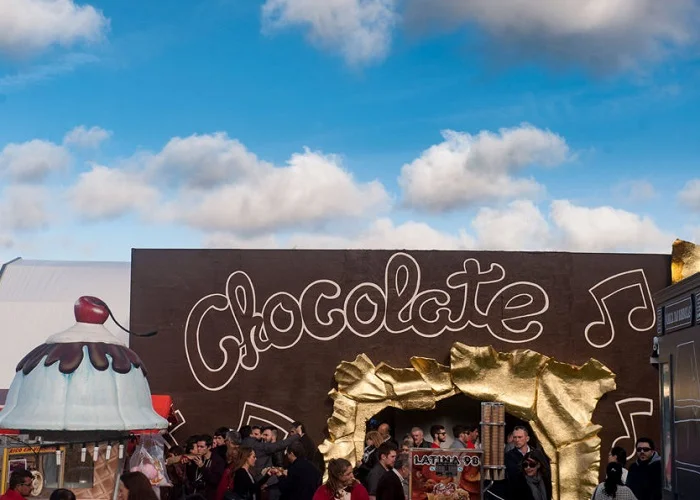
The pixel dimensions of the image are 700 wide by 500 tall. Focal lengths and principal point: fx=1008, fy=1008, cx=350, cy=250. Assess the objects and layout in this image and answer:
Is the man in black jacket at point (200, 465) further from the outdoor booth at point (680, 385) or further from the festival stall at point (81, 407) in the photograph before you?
the outdoor booth at point (680, 385)

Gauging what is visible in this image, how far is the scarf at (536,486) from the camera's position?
940 centimetres

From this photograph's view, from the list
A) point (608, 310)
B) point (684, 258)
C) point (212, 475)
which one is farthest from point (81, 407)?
point (684, 258)

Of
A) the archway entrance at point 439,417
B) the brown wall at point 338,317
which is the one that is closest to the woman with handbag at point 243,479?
the brown wall at point 338,317

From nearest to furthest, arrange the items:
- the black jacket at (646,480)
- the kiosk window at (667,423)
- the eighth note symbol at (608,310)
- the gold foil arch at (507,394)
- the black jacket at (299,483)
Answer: the kiosk window at (667,423)
the black jacket at (299,483)
the black jacket at (646,480)
the gold foil arch at (507,394)
the eighth note symbol at (608,310)

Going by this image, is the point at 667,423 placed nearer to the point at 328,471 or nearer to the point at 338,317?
the point at 328,471

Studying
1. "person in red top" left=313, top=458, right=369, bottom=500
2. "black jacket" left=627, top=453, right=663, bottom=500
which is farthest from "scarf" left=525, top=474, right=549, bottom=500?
"person in red top" left=313, top=458, right=369, bottom=500

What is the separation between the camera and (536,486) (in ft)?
31.0

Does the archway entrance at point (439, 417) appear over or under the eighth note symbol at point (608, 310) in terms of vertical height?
under

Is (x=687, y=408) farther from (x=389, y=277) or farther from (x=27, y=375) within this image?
(x=389, y=277)

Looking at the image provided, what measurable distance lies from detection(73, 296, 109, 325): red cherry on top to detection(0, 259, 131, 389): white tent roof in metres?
7.31

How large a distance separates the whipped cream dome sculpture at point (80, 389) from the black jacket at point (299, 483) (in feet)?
5.19

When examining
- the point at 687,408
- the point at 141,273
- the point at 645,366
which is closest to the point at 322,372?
the point at 141,273

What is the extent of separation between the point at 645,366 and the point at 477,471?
567 centimetres

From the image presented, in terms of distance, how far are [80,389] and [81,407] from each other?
0.19 m
